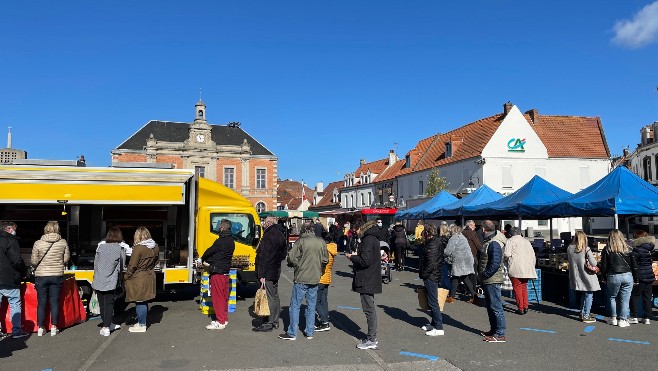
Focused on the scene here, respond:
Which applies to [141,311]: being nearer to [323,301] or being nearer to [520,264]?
[323,301]

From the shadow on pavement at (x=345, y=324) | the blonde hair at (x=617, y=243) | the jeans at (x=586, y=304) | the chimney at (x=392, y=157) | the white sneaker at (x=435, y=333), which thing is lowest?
the shadow on pavement at (x=345, y=324)

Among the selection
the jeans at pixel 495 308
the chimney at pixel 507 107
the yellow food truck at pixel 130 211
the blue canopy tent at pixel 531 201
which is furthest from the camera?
the chimney at pixel 507 107

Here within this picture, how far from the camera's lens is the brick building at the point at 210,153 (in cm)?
5512

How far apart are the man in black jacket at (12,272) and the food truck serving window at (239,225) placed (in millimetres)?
4654

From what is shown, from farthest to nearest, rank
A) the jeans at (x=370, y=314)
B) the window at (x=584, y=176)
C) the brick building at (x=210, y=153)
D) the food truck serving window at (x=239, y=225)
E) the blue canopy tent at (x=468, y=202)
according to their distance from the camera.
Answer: the brick building at (x=210, y=153)
the window at (x=584, y=176)
the blue canopy tent at (x=468, y=202)
the food truck serving window at (x=239, y=225)
the jeans at (x=370, y=314)

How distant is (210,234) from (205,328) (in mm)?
3789

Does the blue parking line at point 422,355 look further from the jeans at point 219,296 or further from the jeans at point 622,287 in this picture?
the jeans at point 622,287

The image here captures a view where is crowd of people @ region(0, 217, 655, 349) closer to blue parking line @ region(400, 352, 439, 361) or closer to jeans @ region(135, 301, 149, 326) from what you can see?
jeans @ region(135, 301, 149, 326)

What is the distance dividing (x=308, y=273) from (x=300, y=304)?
0.47 m

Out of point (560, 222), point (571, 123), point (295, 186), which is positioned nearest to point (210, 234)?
point (560, 222)

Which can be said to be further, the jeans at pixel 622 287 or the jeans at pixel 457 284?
the jeans at pixel 457 284

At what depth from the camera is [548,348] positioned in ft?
22.5

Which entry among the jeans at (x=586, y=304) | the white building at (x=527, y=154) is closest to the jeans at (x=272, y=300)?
the jeans at (x=586, y=304)

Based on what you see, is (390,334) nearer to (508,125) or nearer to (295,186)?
(508,125)
